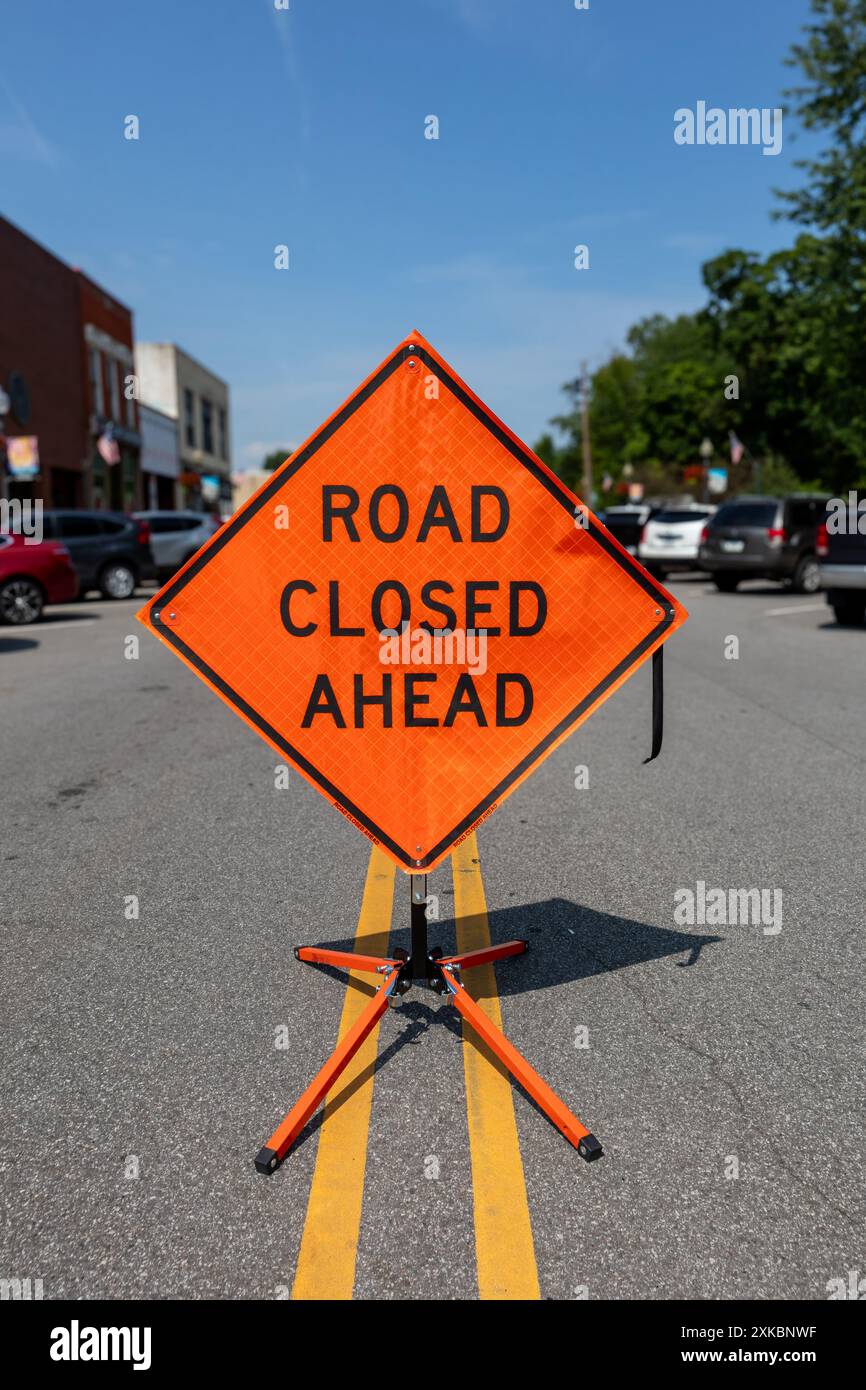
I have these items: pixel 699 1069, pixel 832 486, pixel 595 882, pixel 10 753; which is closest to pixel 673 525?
pixel 10 753

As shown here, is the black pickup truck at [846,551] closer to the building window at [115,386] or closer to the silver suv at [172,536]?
the silver suv at [172,536]

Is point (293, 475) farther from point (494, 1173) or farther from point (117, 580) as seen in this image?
point (117, 580)

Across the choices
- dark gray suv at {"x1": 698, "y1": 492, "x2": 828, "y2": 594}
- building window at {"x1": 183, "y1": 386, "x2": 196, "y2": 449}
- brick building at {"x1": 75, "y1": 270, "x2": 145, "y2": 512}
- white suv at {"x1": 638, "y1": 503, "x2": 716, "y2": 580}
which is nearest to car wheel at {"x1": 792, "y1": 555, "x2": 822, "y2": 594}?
dark gray suv at {"x1": 698, "y1": 492, "x2": 828, "y2": 594}

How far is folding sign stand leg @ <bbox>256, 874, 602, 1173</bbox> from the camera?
297cm

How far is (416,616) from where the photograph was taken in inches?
145

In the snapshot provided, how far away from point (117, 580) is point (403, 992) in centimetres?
2003

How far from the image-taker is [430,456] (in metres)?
3.60

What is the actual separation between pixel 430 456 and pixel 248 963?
1.98 meters

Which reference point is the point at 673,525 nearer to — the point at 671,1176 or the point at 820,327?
the point at 820,327

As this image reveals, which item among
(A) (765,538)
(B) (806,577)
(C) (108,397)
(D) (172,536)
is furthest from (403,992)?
(C) (108,397)

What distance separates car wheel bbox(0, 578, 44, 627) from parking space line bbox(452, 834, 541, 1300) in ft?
51.2

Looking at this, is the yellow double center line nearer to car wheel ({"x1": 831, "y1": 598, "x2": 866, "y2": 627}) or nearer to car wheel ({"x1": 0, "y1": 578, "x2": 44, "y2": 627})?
car wheel ({"x1": 831, "y1": 598, "x2": 866, "y2": 627})

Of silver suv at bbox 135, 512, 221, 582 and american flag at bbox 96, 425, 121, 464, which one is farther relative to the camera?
american flag at bbox 96, 425, 121, 464

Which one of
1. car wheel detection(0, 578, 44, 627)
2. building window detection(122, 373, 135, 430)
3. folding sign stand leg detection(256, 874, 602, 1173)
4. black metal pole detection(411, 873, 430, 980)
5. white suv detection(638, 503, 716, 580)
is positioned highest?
building window detection(122, 373, 135, 430)
